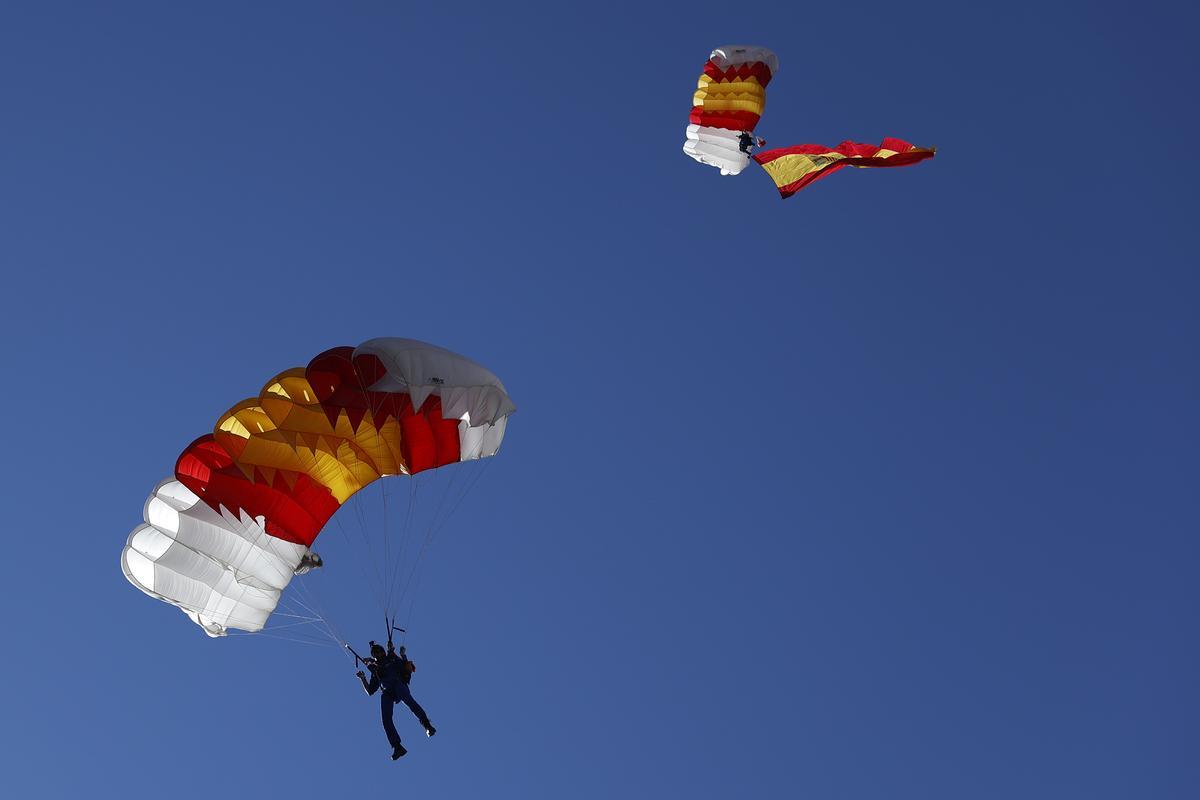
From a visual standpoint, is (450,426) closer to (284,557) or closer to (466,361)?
(466,361)

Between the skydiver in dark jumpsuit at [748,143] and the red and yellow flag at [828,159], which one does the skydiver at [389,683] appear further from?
the skydiver in dark jumpsuit at [748,143]

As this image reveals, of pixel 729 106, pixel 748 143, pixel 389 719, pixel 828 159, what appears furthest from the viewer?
Answer: pixel 729 106

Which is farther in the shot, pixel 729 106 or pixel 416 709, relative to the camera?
pixel 729 106

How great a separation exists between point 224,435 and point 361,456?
5.97 ft

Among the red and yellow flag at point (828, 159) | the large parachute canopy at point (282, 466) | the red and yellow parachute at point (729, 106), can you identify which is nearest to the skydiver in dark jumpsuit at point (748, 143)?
the red and yellow parachute at point (729, 106)

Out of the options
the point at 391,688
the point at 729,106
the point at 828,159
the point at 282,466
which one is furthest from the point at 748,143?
the point at 391,688

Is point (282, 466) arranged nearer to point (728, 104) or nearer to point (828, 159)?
point (828, 159)

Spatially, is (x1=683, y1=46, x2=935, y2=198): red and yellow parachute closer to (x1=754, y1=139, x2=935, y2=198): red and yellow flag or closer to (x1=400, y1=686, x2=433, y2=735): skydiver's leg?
(x1=754, y1=139, x2=935, y2=198): red and yellow flag

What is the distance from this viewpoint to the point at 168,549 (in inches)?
680

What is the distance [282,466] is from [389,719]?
138 inches

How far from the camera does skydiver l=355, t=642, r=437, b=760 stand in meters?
17.1

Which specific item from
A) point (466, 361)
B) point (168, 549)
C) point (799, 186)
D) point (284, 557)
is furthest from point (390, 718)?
point (799, 186)

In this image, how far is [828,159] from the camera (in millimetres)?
21453

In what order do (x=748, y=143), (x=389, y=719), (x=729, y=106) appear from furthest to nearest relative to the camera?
1. (x=729, y=106)
2. (x=748, y=143)
3. (x=389, y=719)
